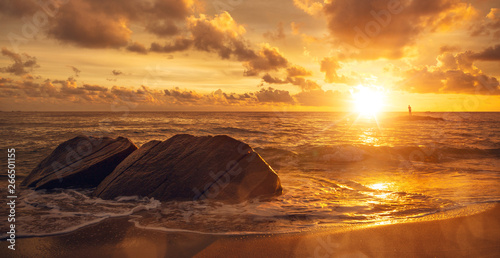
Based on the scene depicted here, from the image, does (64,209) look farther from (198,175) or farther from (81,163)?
(198,175)

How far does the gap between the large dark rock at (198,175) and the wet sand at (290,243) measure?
1.51 meters

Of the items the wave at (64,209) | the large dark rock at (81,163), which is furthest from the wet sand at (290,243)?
the large dark rock at (81,163)

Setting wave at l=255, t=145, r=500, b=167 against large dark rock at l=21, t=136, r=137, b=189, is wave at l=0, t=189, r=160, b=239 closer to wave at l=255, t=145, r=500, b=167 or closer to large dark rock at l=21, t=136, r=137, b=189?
large dark rock at l=21, t=136, r=137, b=189

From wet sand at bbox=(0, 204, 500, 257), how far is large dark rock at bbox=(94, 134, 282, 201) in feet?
4.96

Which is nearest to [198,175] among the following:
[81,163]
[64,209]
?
[64,209]

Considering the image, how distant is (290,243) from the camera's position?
3225 mm

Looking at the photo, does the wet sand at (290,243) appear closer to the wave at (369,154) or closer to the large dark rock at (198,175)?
the large dark rock at (198,175)

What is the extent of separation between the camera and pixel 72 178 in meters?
6.27

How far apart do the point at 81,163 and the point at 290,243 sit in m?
5.60

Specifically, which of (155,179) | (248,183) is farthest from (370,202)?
(155,179)

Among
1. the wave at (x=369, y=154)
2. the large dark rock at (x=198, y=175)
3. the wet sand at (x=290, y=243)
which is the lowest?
the wave at (x=369, y=154)

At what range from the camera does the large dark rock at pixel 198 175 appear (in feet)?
16.9

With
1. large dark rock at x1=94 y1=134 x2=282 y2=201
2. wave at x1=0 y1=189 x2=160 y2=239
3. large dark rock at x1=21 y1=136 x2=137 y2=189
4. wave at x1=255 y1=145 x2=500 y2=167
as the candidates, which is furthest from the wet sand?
wave at x1=255 y1=145 x2=500 y2=167

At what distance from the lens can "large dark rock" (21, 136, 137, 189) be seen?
248 inches
